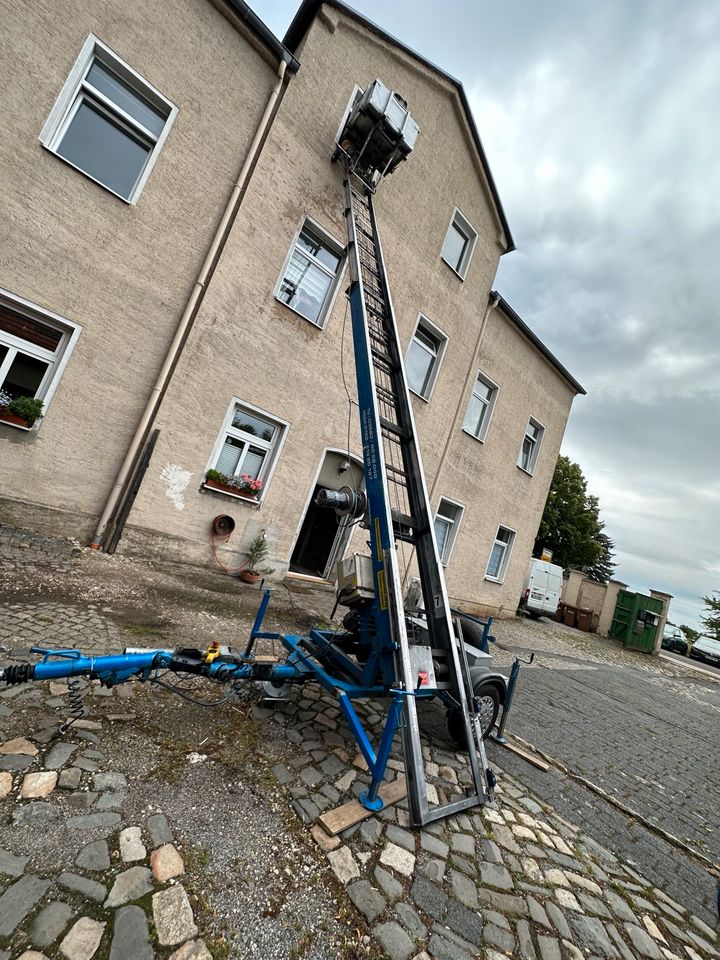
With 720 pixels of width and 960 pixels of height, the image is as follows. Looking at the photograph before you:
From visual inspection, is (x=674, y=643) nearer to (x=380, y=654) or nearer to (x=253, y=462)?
(x=253, y=462)

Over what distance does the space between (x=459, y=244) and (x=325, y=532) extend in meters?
8.24

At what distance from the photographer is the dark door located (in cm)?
913

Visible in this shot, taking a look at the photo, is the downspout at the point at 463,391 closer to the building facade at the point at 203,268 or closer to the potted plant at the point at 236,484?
the building facade at the point at 203,268

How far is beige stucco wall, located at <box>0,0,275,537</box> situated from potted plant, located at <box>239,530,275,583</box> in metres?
2.42

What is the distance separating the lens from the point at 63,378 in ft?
18.3

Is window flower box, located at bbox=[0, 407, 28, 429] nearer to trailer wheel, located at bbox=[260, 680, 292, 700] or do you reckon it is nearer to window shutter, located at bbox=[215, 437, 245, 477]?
window shutter, located at bbox=[215, 437, 245, 477]

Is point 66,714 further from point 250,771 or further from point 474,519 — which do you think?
point 474,519

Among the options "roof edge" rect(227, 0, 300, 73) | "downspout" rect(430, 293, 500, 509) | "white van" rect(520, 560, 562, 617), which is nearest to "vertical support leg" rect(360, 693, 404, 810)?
"downspout" rect(430, 293, 500, 509)

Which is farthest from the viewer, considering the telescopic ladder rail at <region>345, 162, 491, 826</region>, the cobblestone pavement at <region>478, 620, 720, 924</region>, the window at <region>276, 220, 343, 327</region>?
the window at <region>276, 220, 343, 327</region>

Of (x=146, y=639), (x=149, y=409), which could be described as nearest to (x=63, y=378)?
(x=149, y=409)

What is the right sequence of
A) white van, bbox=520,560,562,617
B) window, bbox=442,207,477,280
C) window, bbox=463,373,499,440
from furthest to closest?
white van, bbox=520,560,562,617
window, bbox=463,373,499,440
window, bbox=442,207,477,280

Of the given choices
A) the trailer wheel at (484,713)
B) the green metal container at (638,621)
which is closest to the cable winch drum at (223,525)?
the trailer wheel at (484,713)

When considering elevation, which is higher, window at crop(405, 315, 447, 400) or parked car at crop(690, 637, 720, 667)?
window at crop(405, 315, 447, 400)

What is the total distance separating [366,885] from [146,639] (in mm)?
2843
